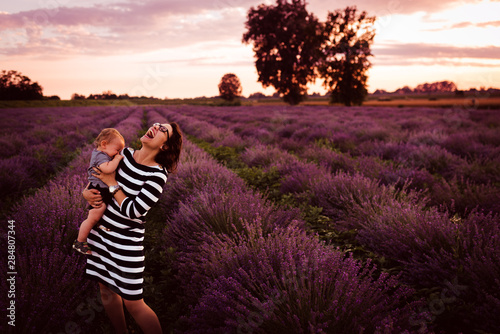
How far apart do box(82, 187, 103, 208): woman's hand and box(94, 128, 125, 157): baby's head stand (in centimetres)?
25

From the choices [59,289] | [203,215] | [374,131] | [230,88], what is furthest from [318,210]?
[230,88]

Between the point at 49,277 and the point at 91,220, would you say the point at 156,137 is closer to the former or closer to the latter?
the point at 91,220

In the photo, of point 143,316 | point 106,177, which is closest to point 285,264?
point 143,316

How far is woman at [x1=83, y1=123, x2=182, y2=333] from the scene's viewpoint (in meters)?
1.66

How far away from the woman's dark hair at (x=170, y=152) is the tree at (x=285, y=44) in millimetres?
36699

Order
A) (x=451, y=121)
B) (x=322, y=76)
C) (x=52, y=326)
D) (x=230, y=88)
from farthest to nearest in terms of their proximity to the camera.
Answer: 1. (x=230, y=88)
2. (x=322, y=76)
3. (x=451, y=121)
4. (x=52, y=326)

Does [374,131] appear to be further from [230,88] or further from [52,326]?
[230,88]

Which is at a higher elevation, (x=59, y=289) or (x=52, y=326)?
(x=59, y=289)

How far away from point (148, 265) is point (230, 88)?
8136cm

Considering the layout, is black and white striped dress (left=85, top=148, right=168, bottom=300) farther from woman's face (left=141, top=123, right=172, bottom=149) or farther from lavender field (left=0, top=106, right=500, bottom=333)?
lavender field (left=0, top=106, right=500, bottom=333)

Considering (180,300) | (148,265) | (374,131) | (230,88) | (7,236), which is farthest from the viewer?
(230,88)

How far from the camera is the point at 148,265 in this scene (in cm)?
278

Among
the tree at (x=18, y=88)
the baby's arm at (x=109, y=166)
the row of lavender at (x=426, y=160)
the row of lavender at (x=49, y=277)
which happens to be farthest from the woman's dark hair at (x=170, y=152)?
the tree at (x=18, y=88)

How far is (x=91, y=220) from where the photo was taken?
174cm
